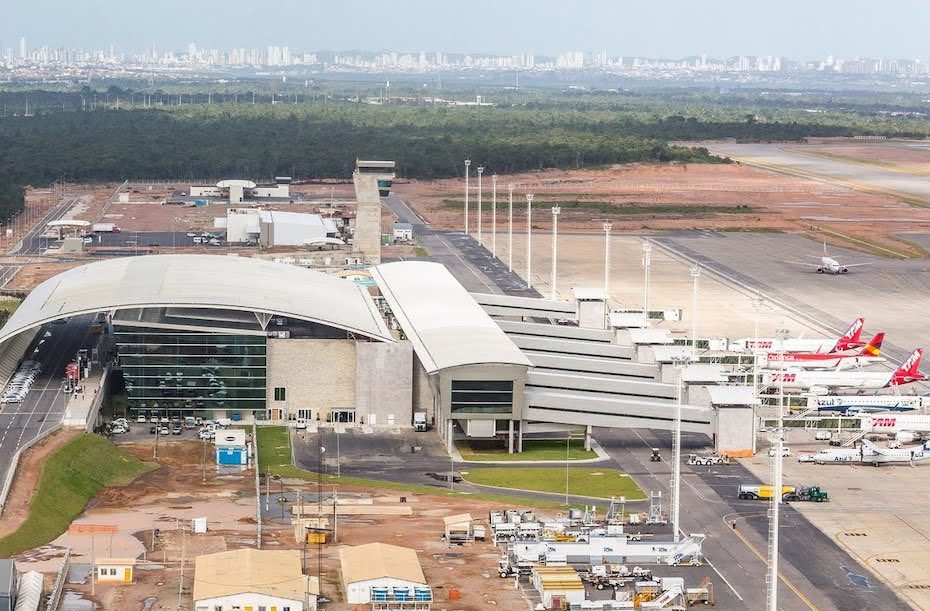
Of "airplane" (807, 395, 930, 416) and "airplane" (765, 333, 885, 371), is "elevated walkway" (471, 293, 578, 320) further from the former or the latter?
"airplane" (807, 395, 930, 416)

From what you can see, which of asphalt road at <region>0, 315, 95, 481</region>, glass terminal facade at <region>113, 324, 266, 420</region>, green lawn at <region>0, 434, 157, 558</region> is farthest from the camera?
glass terminal facade at <region>113, 324, 266, 420</region>

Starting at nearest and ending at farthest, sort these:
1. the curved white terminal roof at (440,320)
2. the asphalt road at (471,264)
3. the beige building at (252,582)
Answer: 1. the beige building at (252,582)
2. the curved white terminal roof at (440,320)
3. the asphalt road at (471,264)

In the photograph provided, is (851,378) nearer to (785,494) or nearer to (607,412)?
(607,412)

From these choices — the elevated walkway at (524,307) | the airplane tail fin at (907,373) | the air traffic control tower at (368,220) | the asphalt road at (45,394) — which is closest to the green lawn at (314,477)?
the asphalt road at (45,394)

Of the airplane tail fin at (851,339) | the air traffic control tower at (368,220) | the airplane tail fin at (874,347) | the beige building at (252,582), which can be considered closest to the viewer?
the beige building at (252,582)

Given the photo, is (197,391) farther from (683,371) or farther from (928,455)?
(928,455)

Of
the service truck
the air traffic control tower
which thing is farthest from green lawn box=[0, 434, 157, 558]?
the air traffic control tower

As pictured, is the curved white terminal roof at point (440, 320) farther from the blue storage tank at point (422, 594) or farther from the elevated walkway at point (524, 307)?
the blue storage tank at point (422, 594)
